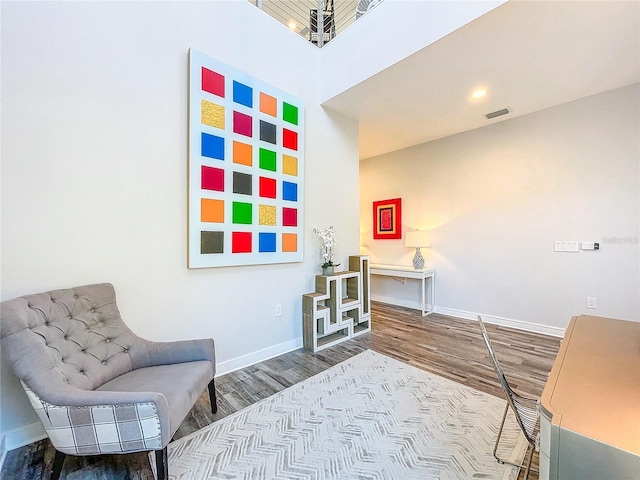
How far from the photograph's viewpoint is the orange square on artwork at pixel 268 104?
8.86 ft

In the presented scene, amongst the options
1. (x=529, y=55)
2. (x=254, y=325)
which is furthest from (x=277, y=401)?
(x=529, y=55)

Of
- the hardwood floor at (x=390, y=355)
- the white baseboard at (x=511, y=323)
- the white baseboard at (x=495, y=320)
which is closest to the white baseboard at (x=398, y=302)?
the white baseboard at (x=495, y=320)

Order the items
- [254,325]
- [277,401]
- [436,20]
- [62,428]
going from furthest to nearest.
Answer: [254,325] → [436,20] → [277,401] → [62,428]

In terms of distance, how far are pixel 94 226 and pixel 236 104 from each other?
4.92 feet

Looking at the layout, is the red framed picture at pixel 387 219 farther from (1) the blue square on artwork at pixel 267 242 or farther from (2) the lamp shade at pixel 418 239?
(1) the blue square on artwork at pixel 267 242

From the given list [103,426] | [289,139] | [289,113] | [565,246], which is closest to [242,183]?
[289,139]

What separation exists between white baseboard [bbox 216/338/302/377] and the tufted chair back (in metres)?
0.87

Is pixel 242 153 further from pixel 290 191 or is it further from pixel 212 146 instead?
pixel 290 191

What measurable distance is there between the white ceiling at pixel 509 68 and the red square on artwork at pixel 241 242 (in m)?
1.85

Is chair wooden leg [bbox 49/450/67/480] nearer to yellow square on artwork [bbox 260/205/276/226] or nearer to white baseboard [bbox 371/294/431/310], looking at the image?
yellow square on artwork [bbox 260/205/276/226]

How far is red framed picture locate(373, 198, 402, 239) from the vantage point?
15.9 ft

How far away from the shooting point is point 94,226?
1860 mm

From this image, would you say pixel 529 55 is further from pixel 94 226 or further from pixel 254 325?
pixel 94 226

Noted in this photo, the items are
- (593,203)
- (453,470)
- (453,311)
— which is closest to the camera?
(453,470)
